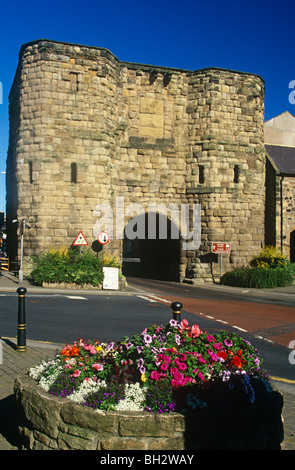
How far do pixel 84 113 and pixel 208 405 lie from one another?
18.3m

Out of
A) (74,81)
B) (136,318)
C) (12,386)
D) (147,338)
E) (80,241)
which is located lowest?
(136,318)

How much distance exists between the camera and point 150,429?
3.62 m

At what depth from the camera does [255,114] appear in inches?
944

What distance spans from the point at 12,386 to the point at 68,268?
11.9m

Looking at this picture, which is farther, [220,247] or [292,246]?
[292,246]

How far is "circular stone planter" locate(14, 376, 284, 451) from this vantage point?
3609 mm

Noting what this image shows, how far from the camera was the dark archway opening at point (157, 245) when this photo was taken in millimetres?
24531

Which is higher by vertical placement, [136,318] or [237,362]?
[237,362]

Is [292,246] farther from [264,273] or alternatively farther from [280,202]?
[264,273]

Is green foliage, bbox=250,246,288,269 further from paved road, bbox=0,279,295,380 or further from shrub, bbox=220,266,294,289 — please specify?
paved road, bbox=0,279,295,380

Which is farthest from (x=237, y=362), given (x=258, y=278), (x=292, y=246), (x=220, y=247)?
(x=292, y=246)

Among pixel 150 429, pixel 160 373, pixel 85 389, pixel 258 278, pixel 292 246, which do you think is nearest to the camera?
pixel 150 429

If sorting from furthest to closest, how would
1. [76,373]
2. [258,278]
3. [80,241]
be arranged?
[258,278], [80,241], [76,373]
